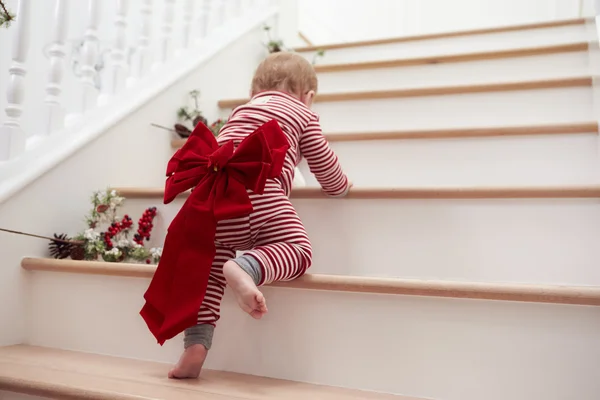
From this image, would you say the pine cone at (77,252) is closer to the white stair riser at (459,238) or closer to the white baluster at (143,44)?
the white stair riser at (459,238)

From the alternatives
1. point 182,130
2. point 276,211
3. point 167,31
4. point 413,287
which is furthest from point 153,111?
point 413,287

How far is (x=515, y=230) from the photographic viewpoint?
4.23ft

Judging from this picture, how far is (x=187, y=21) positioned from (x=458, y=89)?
3.45 feet

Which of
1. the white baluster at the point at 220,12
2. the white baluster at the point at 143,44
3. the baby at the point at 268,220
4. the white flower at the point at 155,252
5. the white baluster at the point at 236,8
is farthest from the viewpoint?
the white baluster at the point at 236,8

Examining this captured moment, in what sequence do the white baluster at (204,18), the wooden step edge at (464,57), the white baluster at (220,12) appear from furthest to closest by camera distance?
the white baluster at (220,12) → the white baluster at (204,18) → the wooden step edge at (464,57)

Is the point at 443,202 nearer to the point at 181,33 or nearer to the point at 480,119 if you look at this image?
the point at 480,119

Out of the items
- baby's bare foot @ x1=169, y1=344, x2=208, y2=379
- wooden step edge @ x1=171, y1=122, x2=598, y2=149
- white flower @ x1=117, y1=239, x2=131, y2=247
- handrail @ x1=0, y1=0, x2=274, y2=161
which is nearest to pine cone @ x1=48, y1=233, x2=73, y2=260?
white flower @ x1=117, y1=239, x2=131, y2=247

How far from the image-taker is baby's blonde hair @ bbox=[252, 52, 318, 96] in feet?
4.47

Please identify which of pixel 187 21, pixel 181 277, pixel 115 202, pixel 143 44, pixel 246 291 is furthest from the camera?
pixel 187 21

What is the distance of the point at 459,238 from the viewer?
132 centimetres

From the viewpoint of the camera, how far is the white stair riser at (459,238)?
49.3 inches

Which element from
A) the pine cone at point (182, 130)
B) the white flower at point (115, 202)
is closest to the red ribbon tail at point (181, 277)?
the white flower at point (115, 202)

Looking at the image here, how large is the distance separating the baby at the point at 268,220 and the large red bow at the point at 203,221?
6cm

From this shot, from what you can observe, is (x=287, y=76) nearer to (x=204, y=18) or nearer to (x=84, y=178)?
(x=84, y=178)
